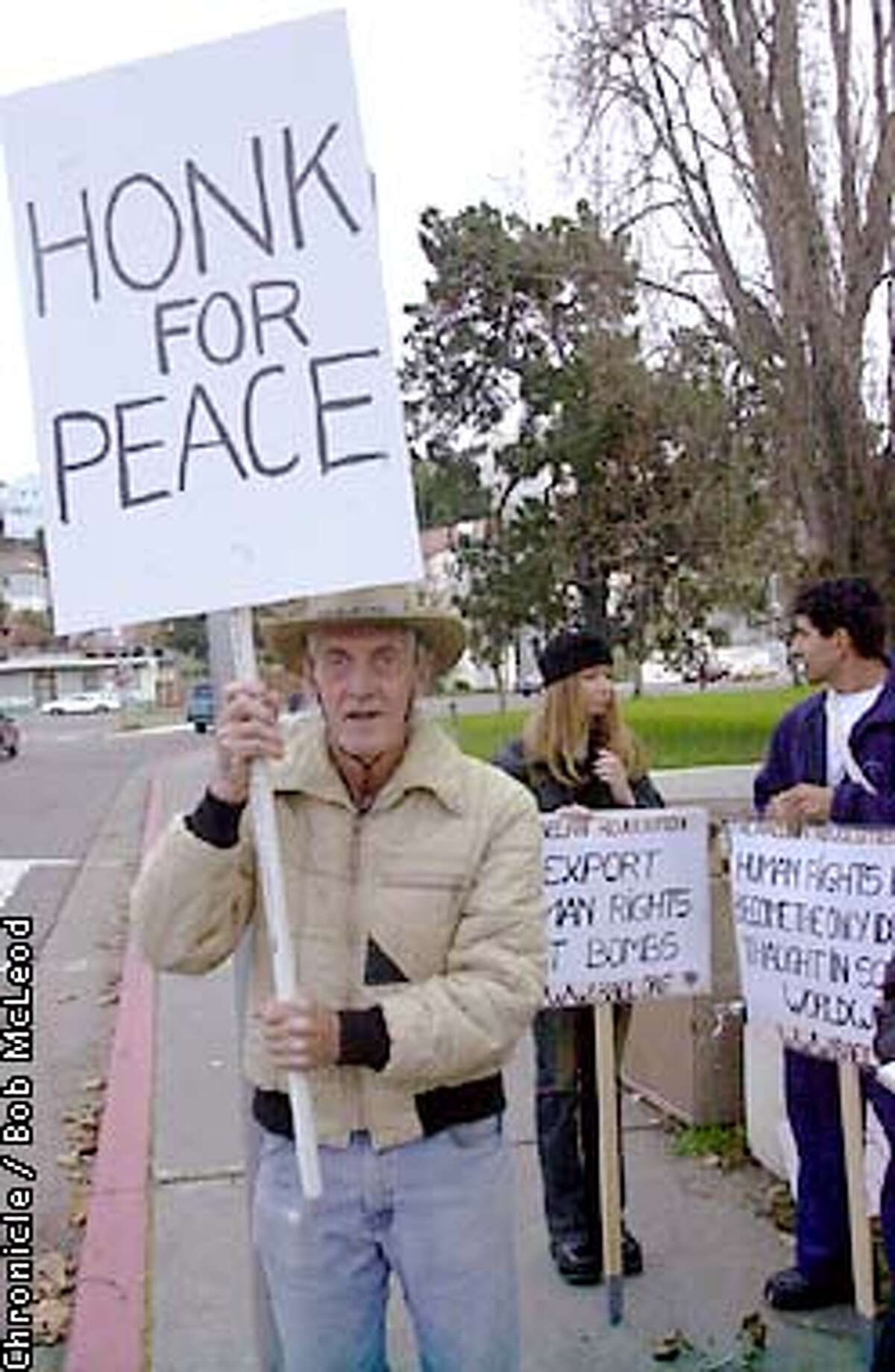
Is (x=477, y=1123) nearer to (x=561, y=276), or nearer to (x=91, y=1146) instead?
(x=91, y=1146)

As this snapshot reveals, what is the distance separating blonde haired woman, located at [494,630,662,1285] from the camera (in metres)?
4.10

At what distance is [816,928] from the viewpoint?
3590mm

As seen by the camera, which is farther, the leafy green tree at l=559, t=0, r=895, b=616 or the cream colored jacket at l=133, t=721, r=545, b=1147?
the leafy green tree at l=559, t=0, r=895, b=616

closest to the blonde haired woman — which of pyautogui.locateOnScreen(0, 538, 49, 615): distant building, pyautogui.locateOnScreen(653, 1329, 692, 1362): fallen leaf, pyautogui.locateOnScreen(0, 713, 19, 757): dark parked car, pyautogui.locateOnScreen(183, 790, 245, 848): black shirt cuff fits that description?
pyautogui.locateOnScreen(653, 1329, 692, 1362): fallen leaf

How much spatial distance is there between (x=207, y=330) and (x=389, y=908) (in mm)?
869

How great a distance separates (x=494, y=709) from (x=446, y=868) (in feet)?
131

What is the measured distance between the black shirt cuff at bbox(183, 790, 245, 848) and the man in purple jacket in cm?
173

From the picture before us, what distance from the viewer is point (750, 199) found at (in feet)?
46.5

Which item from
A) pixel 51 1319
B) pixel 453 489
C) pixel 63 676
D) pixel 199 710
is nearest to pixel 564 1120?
pixel 51 1319

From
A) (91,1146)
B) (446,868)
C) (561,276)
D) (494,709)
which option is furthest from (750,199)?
(494,709)

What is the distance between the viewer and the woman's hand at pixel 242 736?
224cm

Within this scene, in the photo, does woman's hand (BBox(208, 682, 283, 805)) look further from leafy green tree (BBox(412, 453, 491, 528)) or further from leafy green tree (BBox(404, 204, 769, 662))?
leafy green tree (BBox(412, 453, 491, 528))

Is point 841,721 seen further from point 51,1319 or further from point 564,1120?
point 51,1319

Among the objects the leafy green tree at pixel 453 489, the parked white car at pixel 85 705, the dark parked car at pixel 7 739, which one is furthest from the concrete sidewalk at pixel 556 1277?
the parked white car at pixel 85 705
